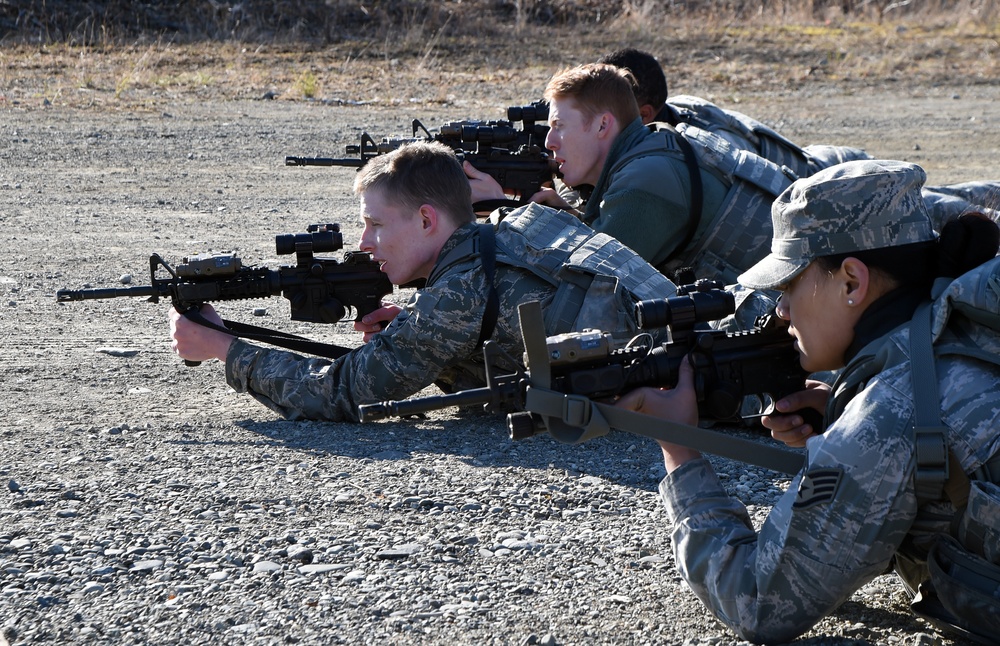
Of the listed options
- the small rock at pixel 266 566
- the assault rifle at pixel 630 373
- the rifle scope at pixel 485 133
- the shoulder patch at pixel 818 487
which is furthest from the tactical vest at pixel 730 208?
the shoulder patch at pixel 818 487

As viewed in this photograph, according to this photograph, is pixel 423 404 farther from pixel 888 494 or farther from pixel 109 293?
pixel 109 293

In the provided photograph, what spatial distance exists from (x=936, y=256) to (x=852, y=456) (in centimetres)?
55

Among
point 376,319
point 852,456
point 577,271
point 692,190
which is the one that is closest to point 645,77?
point 692,190

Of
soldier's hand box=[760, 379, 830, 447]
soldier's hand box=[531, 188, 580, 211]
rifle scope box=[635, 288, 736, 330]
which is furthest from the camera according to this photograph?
soldier's hand box=[531, 188, 580, 211]

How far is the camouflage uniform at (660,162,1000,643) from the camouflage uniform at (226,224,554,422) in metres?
1.99

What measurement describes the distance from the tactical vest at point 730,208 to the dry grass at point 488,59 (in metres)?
9.76

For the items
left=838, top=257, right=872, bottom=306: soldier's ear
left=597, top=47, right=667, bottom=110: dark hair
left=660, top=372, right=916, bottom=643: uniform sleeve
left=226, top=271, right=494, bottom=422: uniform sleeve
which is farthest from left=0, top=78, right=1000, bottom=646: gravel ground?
left=597, top=47, right=667, bottom=110: dark hair

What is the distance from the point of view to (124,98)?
1514 cm

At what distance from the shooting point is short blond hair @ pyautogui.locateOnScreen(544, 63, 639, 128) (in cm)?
629

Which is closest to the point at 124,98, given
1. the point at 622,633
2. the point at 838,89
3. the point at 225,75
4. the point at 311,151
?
the point at 225,75

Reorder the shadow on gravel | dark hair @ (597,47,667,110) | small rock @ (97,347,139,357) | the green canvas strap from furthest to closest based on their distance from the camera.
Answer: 1. dark hair @ (597,47,667,110)
2. small rock @ (97,347,139,357)
3. the shadow on gravel
4. the green canvas strap

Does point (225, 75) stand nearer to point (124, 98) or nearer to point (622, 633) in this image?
point (124, 98)

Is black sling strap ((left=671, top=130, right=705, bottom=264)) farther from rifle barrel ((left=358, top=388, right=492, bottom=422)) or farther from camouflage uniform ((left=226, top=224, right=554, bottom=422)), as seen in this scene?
rifle barrel ((left=358, top=388, right=492, bottom=422))

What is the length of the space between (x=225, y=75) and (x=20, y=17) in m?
4.44
